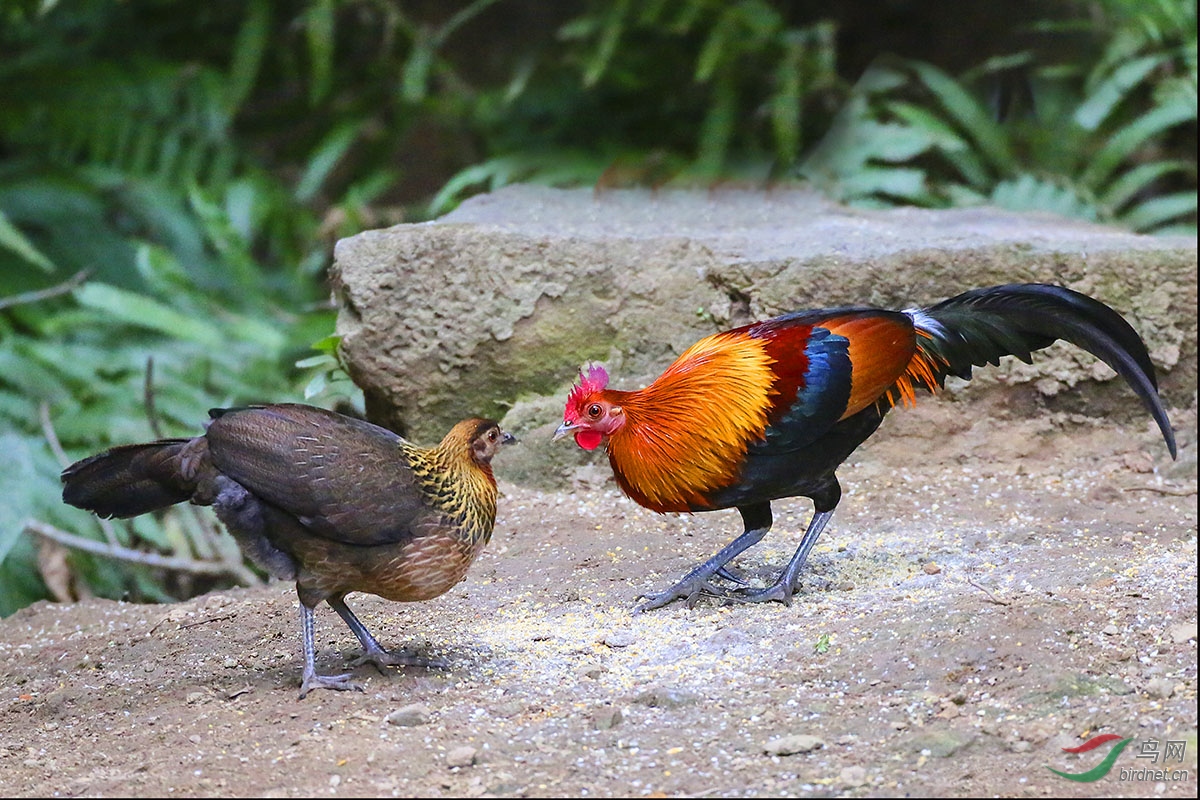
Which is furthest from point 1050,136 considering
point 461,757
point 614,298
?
point 461,757

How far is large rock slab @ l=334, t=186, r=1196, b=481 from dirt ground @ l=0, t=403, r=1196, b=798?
48 cm

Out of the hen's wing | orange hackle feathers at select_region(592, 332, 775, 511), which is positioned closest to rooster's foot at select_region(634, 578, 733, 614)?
orange hackle feathers at select_region(592, 332, 775, 511)

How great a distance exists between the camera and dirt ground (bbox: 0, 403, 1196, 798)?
11.2 ft

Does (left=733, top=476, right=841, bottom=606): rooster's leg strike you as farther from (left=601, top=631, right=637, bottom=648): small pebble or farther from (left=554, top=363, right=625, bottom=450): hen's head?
(left=554, top=363, right=625, bottom=450): hen's head

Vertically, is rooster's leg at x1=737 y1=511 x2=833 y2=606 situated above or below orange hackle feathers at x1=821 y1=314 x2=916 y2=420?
below

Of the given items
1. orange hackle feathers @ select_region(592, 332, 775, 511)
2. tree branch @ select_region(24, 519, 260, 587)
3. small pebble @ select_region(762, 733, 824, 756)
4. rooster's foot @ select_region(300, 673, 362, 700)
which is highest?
orange hackle feathers @ select_region(592, 332, 775, 511)

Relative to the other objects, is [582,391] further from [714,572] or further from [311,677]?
[311,677]

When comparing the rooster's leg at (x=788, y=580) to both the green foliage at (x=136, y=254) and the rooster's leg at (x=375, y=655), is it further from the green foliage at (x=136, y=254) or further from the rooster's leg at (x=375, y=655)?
the green foliage at (x=136, y=254)

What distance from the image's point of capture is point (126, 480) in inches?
170

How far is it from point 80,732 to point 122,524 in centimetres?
332

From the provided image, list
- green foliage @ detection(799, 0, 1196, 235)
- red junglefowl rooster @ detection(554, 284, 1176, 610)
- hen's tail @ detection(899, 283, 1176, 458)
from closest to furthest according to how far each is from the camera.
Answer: red junglefowl rooster @ detection(554, 284, 1176, 610), hen's tail @ detection(899, 283, 1176, 458), green foliage @ detection(799, 0, 1196, 235)

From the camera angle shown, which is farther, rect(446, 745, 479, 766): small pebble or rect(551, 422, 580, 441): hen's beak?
rect(551, 422, 580, 441): hen's beak

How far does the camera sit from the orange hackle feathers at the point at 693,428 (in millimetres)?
4715

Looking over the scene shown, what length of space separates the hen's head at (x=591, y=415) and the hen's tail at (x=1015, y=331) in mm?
1279
